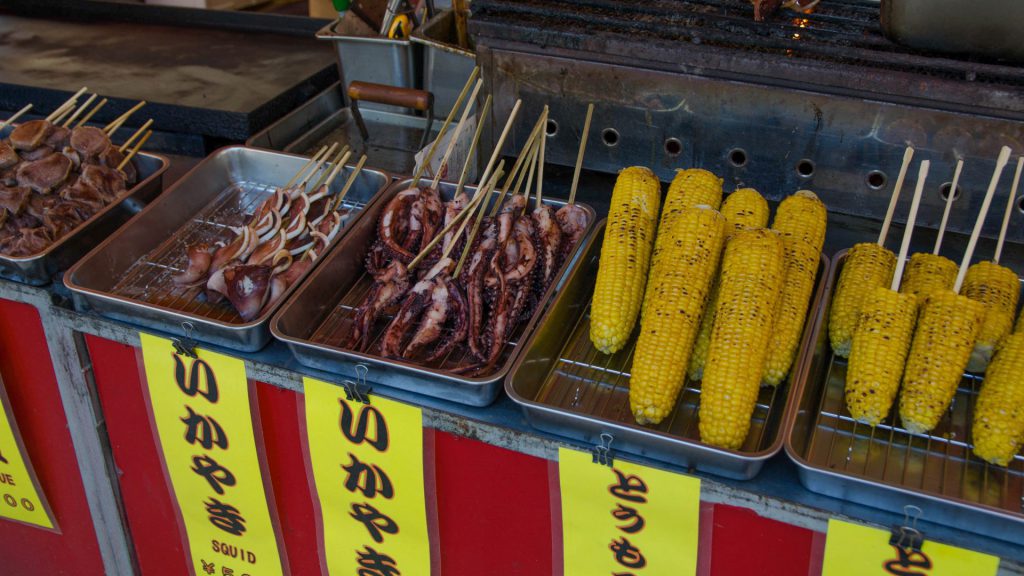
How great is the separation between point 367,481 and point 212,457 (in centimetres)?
49

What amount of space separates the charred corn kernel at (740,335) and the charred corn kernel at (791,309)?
5cm

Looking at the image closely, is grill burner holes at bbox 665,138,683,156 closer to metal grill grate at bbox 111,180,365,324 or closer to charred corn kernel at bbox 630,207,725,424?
charred corn kernel at bbox 630,207,725,424

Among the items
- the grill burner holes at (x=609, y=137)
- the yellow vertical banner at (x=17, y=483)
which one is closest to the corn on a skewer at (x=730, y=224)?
the grill burner holes at (x=609, y=137)

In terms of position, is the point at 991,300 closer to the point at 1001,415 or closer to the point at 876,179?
the point at 1001,415

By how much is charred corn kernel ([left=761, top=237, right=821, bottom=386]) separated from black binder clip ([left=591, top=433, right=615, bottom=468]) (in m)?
0.43

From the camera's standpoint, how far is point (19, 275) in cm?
232

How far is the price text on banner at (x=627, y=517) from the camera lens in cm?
171

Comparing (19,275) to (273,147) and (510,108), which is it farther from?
(510,108)

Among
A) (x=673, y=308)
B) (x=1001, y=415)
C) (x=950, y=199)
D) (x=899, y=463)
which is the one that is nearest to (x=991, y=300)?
(x=950, y=199)

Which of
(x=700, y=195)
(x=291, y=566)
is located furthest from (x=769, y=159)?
(x=291, y=566)

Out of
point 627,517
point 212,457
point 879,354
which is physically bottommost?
point 212,457

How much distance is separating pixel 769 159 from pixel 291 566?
6.32 feet

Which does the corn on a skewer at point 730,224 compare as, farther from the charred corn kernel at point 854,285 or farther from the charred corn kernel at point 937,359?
the charred corn kernel at point 937,359

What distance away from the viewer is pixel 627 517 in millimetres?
1786
